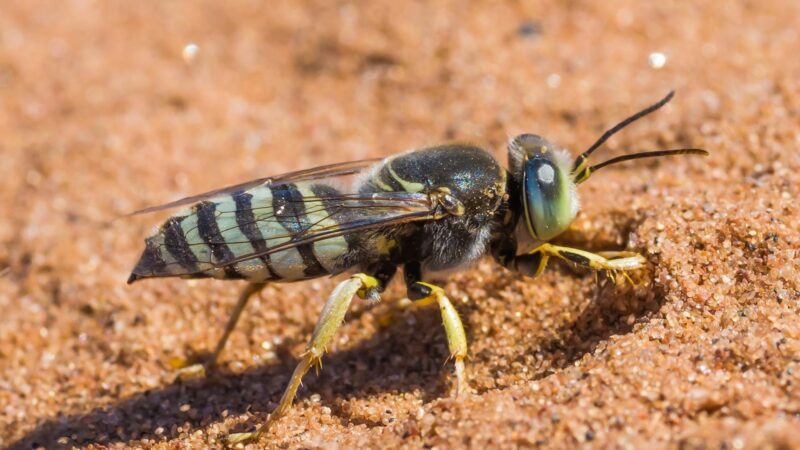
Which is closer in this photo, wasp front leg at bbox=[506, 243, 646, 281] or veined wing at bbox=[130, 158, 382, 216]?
wasp front leg at bbox=[506, 243, 646, 281]

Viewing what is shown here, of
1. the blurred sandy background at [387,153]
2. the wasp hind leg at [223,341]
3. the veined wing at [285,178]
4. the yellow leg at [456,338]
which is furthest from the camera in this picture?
the wasp hind leg at [223,341]

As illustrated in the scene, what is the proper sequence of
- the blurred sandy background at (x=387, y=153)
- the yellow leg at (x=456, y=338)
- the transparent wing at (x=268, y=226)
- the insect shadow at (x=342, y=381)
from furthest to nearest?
the insect shadow at (x=342, y=381), the transparent wing at (x=268, y=226), the yellow leg at (x=456, y=338), the blurred sandy background at (x=387, y=153)

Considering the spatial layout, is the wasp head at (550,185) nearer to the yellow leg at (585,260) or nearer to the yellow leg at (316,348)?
the yellow leg at (585,260)

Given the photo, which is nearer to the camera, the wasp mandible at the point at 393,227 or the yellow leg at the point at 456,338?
the yellow leg at the point at 456,338

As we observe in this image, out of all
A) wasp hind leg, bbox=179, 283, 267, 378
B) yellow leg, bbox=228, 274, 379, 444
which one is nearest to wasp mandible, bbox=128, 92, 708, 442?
yellow leg, bbox=228, 274, 379, 444

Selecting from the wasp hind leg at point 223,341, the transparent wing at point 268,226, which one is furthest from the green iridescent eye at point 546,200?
the wasp hind leg at point 223,341

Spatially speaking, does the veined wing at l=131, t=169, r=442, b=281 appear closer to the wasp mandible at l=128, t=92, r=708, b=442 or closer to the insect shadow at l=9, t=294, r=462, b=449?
the wasp mandible at l=128, t=92, r=708, b=442

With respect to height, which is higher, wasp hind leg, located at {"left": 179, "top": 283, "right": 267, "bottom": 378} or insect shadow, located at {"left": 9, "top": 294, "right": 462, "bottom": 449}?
wasp hind leg, located at {"left": 179, "top": 283, "right": 267, "bottom": 378}

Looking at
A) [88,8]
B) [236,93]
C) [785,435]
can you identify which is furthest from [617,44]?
[88,8]

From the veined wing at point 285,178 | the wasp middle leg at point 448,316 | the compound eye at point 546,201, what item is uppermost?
the veined wing at point 285,178
